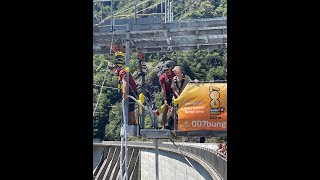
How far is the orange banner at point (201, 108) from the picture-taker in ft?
14.4

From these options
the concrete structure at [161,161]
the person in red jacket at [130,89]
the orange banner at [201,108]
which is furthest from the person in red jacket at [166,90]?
the concrete structure at [161,161]

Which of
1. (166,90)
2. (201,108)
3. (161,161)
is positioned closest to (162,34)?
(166,90)

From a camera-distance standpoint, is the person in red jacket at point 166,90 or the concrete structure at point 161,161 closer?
the person in red jacket at point 166,90

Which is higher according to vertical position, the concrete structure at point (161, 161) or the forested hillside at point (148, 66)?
the forested hillside at point (148, 66)

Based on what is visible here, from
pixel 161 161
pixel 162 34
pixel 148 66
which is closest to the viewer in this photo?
pixel 162 34

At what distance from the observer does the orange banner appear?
4383mm

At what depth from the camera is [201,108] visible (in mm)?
4430

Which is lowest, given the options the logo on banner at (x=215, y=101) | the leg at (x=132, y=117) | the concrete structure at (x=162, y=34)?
the leg at (x=132, y=117)

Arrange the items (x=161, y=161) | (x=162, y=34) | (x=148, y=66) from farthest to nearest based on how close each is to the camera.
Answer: (x=161, y=161)
(x=148, y=66)
(x=162, y=34)

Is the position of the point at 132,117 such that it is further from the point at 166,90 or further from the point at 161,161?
the point at 161,161

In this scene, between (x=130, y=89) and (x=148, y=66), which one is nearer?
(x=130, y=89)

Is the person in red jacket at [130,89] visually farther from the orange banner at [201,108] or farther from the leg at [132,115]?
the orange banner at [201,108]
